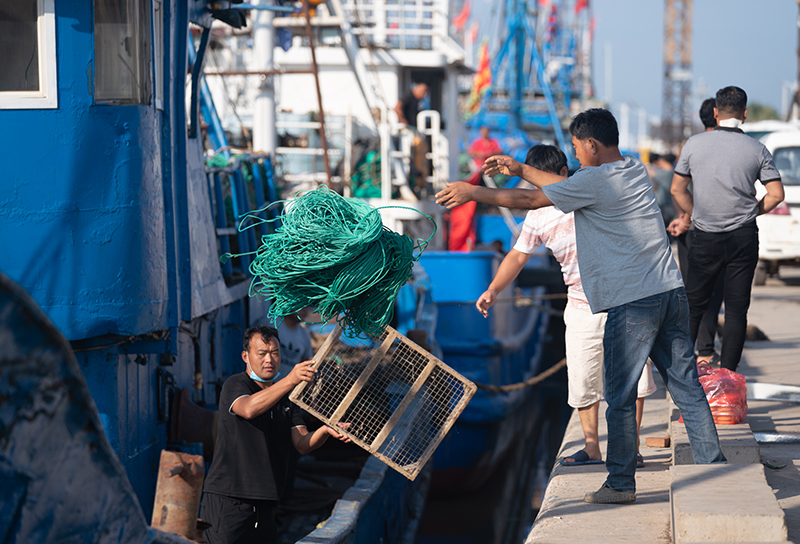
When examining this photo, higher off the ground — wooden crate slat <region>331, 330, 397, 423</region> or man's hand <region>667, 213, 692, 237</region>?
man's hand <region>667, 213, 692, 237</region>

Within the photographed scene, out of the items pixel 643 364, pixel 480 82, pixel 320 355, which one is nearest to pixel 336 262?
pixel 320 355

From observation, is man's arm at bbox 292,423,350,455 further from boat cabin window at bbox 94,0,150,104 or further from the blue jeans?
boat cabin window at bbox 94,0,150,104

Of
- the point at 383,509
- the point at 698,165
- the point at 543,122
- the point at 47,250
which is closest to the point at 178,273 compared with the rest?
the point at 47,250

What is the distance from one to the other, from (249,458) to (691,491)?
6.44ft

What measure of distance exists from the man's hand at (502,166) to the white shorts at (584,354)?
1.08 m

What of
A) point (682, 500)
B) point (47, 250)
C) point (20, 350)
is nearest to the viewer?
point (20, 350)

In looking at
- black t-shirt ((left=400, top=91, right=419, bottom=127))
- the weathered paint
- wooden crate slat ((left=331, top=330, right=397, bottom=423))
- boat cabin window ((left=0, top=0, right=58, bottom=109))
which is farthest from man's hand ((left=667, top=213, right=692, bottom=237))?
black t-shirt ((left=400, top=91, right=419, bottom=127))

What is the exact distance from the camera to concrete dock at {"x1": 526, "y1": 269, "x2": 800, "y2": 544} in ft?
9.79

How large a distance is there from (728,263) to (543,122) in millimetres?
24960

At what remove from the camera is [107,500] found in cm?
235

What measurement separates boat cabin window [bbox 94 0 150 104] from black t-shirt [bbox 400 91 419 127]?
7.40 metres

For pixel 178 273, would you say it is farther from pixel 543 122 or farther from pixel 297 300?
pixel 543 122

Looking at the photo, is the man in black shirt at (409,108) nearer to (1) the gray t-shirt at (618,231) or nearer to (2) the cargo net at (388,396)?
(2) the cargo net at (388,396)

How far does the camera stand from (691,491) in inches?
128
